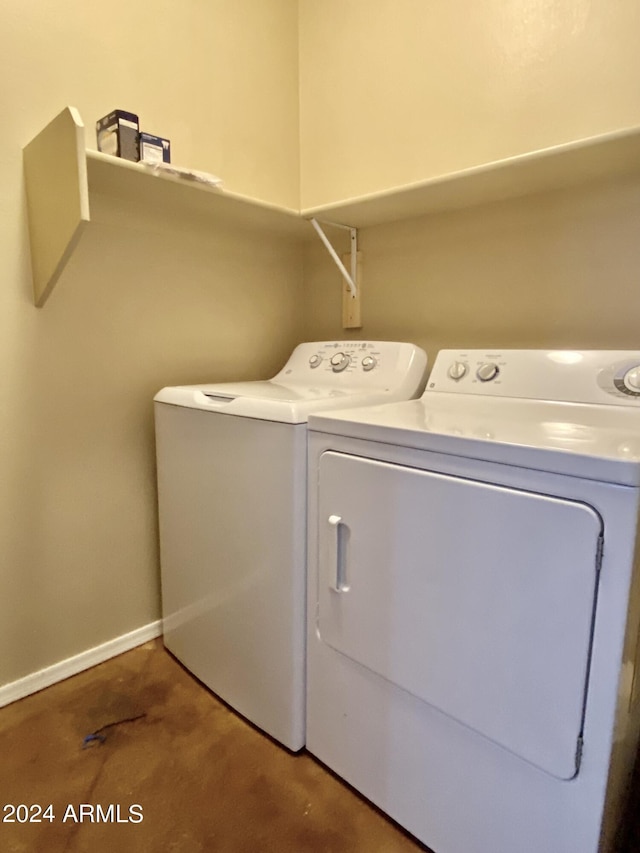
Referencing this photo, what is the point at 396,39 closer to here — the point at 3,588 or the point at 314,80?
the point at 314,80

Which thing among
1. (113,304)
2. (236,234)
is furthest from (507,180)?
(113,304)

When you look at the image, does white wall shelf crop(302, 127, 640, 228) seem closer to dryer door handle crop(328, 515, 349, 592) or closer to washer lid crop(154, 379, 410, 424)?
washer lid crop(154, 379, 410, 424)

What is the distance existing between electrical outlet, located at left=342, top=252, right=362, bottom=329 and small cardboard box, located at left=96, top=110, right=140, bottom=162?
0.82 meters

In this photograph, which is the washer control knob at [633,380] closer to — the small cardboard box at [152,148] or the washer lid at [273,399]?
the washer lid at [273,399]

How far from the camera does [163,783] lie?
1125mm

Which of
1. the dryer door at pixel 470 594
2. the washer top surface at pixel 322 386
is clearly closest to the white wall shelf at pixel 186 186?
the washer top surface at pixel 322 386

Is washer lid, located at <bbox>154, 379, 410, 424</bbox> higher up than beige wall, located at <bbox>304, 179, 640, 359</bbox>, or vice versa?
beige wall, located at <bbox>304, 179, 640, 359</bbox>

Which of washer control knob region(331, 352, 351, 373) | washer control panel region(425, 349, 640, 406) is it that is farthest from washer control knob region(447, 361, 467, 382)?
washer control knob region(331, 352, 351, 373)

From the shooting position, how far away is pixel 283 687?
1.19m

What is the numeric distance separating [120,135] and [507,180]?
100 centimetres

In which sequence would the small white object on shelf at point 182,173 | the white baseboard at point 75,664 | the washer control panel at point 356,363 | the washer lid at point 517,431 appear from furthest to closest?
the washer control panel at point 356,363 → the white baseboard at point 75,664 → the small white object on shelf at point 182,173 → the washer lid at point 517,431

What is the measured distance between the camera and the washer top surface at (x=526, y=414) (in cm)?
74

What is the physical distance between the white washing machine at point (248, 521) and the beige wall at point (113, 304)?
0.16 metres

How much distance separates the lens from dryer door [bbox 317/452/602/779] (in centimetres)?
74
